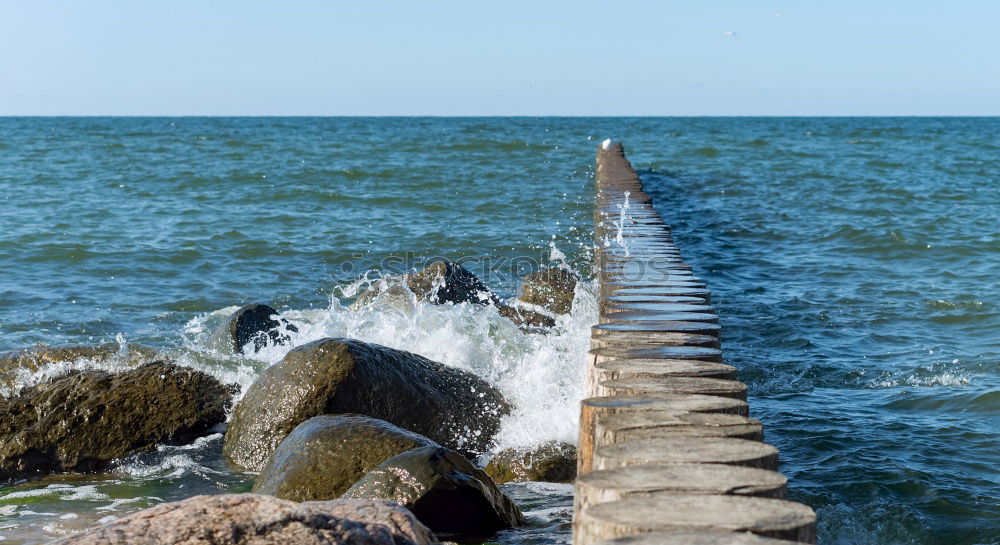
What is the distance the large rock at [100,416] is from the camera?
585 cm

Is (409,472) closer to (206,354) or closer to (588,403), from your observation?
(588,403)

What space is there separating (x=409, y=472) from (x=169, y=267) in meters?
9.05

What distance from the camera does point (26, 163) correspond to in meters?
28.1

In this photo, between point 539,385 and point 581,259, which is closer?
point 539,385

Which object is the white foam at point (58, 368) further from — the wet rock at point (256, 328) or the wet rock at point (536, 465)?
the wet rock at point (536, 465)

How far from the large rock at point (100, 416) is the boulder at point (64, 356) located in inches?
30.1

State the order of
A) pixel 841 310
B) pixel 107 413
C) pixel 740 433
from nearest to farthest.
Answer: pixel 740 433, pixel 107 413, pixel 841 310

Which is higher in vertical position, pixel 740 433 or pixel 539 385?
pixel 740 433

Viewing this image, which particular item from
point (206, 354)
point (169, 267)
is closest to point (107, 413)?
point (206, 354)

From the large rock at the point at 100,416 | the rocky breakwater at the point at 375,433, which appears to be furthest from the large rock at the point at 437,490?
the large rock at the point at 100,416

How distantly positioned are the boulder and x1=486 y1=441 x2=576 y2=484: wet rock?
2.98 m

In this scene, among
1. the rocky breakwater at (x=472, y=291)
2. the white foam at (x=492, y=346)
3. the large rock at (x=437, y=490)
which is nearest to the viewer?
the large rock at (x=437, y=490)

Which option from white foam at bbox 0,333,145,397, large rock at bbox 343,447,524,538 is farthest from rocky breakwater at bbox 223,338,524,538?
white foam at bbox 0,333,145,397

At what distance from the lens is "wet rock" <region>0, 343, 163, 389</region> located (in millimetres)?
7074
